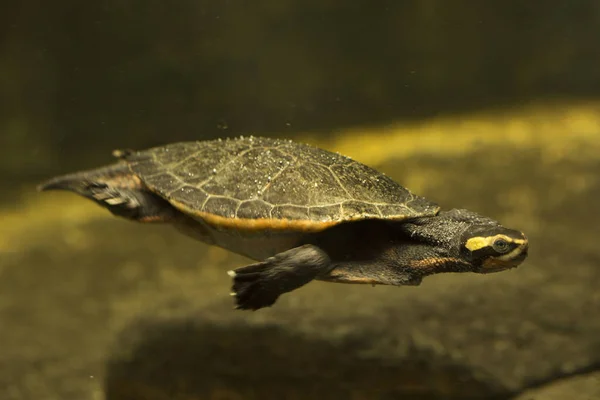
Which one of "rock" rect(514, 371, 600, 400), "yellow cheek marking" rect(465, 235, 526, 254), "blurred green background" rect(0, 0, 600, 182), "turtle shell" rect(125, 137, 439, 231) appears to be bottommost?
"rock" rect(514, 371, 600, 400)

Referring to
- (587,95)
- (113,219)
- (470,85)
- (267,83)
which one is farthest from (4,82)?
(587,95)

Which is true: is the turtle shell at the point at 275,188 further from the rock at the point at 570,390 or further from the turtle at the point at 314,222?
the rock at the point at 570,390

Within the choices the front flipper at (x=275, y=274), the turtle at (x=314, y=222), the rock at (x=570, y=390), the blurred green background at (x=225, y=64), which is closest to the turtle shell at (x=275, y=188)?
the turtle at (x=314, y=222)

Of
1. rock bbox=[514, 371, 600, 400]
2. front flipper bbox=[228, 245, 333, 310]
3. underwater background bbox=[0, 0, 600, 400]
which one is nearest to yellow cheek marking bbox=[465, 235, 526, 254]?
front flipper bbox=[228, 245, 333, 310]

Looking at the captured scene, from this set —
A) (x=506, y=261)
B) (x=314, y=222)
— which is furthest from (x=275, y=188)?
(x=506, y=261)

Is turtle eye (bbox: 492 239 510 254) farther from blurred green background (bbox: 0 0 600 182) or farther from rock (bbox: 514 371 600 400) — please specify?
blurred green background (bbox: 0 0 600 182)

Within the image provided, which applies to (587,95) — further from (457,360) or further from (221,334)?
(221,334)
